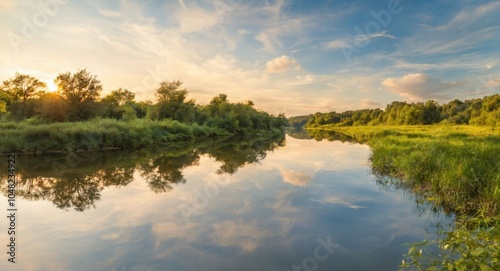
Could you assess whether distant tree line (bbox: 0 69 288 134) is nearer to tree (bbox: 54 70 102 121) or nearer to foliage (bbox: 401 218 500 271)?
tree (bbox: 54 70 102 121)

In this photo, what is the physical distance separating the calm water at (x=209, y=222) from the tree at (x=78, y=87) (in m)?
24.6

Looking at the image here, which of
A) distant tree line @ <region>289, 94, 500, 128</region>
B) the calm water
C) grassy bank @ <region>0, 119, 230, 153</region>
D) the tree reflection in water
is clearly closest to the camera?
the calm water

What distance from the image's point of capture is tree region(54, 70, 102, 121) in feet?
116

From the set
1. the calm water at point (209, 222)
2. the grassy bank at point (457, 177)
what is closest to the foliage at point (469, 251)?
the calm water at point (209, 222)

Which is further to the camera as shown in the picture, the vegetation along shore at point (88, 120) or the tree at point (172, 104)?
the tree at point (172, 104)

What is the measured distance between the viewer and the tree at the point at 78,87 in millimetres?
35344

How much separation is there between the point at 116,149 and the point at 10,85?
167 ft

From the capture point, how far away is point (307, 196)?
1091cm

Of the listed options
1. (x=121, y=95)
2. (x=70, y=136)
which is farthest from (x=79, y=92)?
(x=121, y=95)

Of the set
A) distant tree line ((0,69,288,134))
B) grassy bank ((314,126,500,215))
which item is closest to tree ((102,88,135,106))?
distant tree line ((0,69,288,134))

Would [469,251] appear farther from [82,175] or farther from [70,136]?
[70,136]

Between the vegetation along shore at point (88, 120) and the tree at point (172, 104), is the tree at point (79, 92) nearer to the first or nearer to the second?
the vegetation along shore at point (88, 120)

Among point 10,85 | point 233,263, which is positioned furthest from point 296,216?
point 10,85

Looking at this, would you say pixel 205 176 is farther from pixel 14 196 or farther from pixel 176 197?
pixel 14 196
